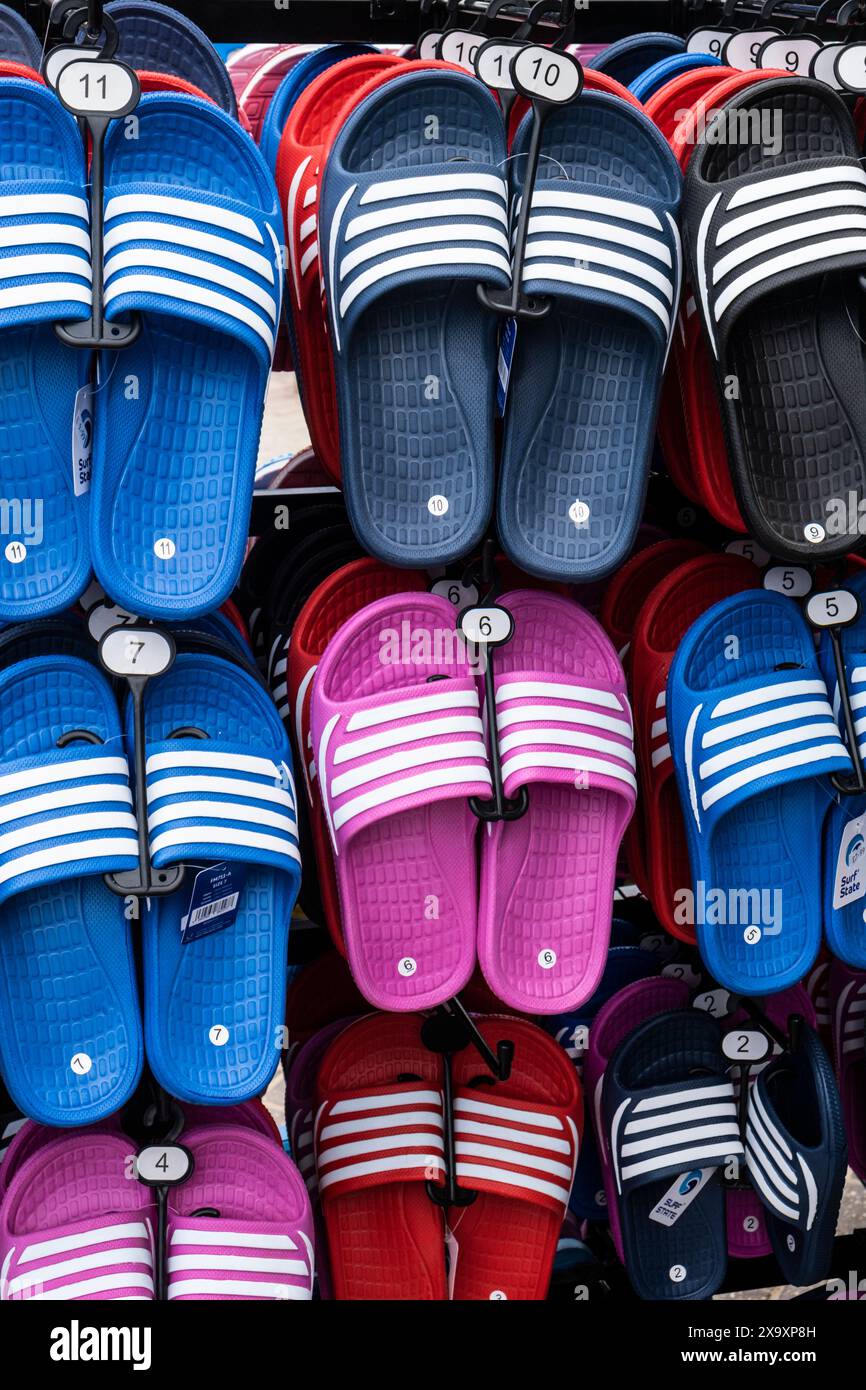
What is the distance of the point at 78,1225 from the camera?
142 centimetres

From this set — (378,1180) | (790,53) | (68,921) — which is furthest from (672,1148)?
(790,53)

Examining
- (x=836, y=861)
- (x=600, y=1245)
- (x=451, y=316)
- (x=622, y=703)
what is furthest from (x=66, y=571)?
(x=600, y=1245)

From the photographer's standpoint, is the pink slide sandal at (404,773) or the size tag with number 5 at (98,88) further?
the pink slide sandal at (404,773)

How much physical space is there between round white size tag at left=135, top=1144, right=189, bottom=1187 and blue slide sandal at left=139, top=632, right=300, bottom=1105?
87 millimetres

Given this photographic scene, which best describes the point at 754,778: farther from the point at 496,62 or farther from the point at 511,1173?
the point at 496,62

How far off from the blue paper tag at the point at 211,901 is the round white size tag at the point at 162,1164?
7.9 inches

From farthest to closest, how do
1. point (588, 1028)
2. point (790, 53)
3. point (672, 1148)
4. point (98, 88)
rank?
1. point (588, 1028)
2. point (672, 1148)
3. point (790, 53)
4. point (98, 88)

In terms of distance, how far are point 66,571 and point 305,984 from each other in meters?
0.63

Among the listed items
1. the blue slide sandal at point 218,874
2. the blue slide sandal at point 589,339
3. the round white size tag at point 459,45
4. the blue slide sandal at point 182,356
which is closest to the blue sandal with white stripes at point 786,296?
the blue slide sandal at point 589,339

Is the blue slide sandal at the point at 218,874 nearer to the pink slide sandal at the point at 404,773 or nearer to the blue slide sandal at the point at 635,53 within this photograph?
the pink slide sandal at the point at 404,773

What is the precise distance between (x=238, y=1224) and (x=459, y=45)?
1172 millimetres

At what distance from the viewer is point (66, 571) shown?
134 cm

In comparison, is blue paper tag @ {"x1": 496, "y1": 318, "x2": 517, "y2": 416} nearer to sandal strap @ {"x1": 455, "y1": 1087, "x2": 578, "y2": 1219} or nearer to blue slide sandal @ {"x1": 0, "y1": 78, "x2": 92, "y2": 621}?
blue slide sandal @ {"x1": 0, "y1": 78, "x2": 92, "y2": 621}

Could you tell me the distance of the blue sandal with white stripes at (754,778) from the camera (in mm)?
1492
